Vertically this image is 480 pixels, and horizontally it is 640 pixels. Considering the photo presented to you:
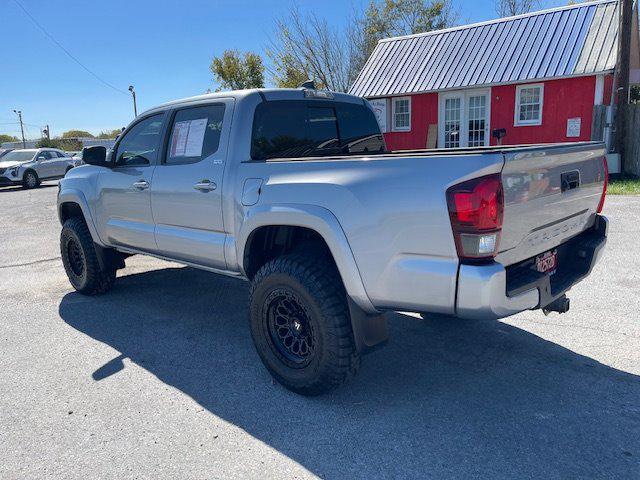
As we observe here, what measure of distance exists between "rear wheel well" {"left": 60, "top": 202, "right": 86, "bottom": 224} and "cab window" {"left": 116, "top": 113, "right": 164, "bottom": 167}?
1068 millimetres

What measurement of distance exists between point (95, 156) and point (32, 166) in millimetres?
18565

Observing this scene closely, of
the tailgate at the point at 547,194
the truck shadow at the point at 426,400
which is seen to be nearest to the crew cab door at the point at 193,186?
the truck shadow at the point at 426,400

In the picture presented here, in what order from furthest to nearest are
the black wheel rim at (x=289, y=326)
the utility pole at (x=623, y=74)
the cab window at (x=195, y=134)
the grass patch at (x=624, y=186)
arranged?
1. the utility pole at (x=623, y=74)
2. the grass patch at (x=624, y=186)
3. the cab window at (x=195, y=134)
4. the black wheel rim at (x=289, y=326)

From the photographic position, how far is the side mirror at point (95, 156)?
15.8 ft

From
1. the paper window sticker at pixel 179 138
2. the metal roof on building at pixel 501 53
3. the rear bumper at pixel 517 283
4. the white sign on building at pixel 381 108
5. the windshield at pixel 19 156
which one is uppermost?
the metal roof on building at pixel 501 53

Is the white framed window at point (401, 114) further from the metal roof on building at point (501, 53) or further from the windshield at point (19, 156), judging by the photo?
the windshield at point (19, 156)

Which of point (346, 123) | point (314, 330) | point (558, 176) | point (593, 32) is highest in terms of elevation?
point (593, 32)

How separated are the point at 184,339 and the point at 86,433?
1431mm

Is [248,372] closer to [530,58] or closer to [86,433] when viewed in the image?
[86,433]

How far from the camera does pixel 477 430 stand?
2881 millimetres

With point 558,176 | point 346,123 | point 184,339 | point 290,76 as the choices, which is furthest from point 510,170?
point 290,76

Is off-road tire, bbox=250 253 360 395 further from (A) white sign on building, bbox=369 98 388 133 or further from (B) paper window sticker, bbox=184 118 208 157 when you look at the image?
(A) white sign on building, bbox=369 98 388 133

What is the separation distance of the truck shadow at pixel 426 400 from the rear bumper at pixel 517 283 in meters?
0.68

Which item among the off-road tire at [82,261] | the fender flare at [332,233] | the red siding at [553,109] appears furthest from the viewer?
the red siding at [553,109]
